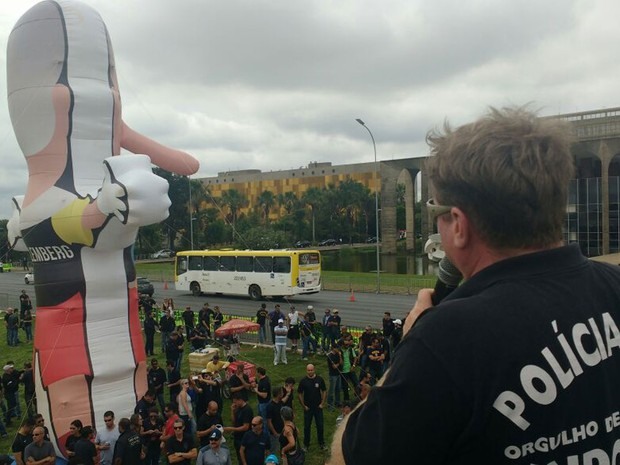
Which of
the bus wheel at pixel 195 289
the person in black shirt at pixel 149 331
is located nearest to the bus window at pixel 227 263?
the bus wheel at pixel 195 289

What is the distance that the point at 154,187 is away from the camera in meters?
7.73

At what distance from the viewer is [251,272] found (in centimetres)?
2858

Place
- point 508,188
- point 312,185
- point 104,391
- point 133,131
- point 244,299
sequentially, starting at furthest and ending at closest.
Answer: point 312,185
point 244,299
point 133,131
point 104,391
point 508,188

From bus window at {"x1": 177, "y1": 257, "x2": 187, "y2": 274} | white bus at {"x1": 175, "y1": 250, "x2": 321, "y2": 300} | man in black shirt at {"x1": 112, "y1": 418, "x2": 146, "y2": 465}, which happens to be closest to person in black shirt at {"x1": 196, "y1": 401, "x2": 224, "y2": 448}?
man in black shirt at {"x1": 112, "y1": 418, "x2": 146, "y2": 465}

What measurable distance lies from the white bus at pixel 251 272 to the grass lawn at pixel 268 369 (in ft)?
26.1

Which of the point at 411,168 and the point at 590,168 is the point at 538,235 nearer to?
the point at 590,168

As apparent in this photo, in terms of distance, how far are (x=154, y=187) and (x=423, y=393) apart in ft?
22.7

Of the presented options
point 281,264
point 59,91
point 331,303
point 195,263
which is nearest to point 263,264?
point 281,264

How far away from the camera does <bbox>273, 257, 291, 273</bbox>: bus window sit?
27.2 metres

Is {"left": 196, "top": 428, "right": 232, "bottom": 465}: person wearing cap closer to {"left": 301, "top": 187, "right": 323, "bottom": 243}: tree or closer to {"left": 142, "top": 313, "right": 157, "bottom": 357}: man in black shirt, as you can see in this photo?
{"left": 142, "top": 313, "right": 157, "bottom": 357}: man in black shirt

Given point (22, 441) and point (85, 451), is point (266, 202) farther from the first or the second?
point (85, 451)

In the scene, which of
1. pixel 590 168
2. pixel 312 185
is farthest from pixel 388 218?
pixel 312 185

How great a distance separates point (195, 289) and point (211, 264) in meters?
1.77

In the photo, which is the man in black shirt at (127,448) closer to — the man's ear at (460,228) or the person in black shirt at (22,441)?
the person in black shirt at (22,441)
